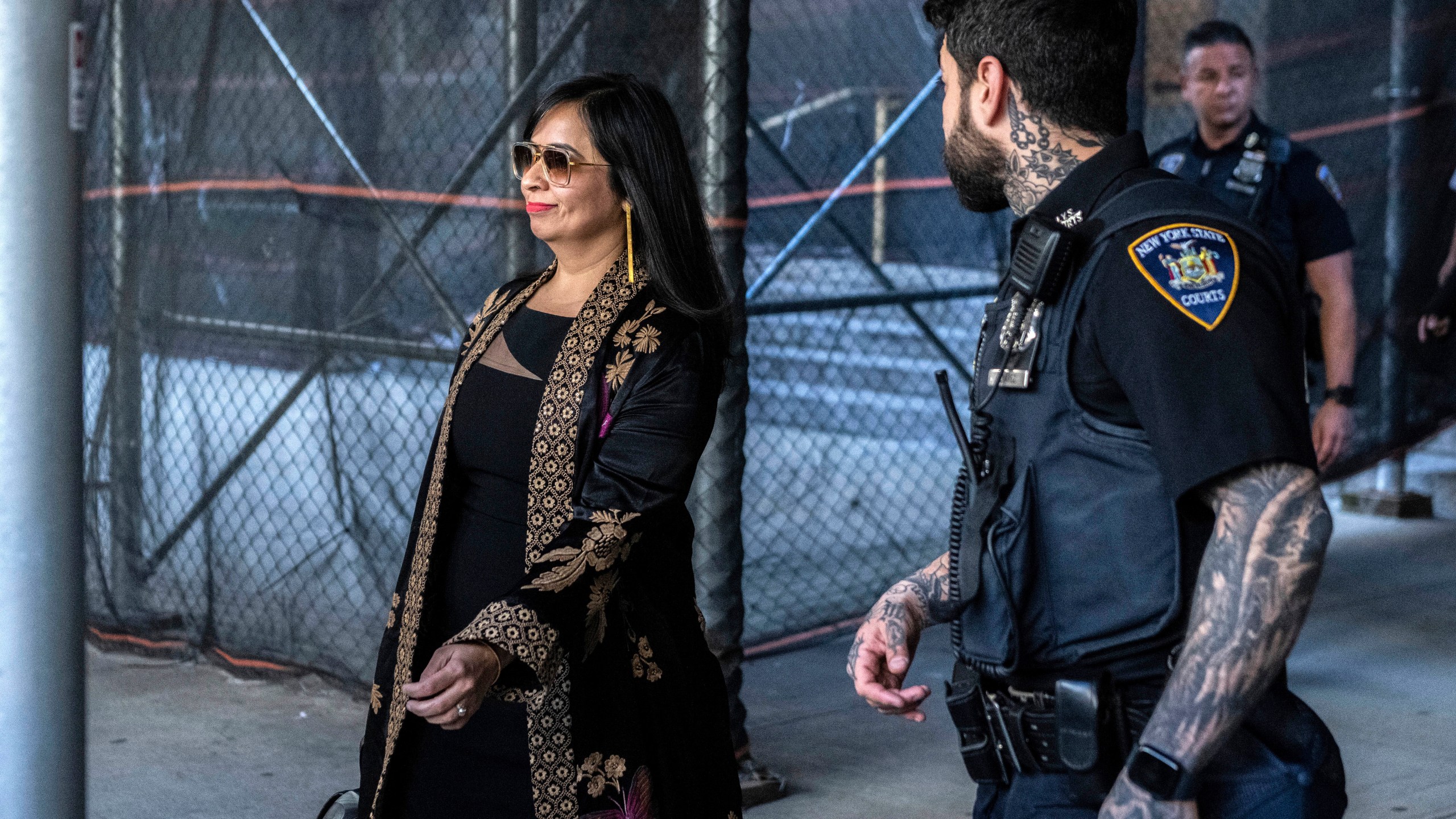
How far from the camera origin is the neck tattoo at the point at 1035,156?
1723mm

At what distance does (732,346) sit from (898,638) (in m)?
1.99

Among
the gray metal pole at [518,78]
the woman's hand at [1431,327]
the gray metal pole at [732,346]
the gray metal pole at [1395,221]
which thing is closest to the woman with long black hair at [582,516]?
the gray metal pole at [732,346]

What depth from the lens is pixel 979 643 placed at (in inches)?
67.1

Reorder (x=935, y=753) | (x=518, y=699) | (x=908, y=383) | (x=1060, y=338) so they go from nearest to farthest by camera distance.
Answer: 1. (x=1060, y=338)
2. (x=518, y=699)
3. (x=935, y=753)
4. (x=908, y=383)

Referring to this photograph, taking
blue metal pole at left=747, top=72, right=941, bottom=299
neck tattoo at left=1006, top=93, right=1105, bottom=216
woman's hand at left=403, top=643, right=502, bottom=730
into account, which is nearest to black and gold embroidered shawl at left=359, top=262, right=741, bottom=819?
woman's hand at left=403, top=643, right=502, bottom=730

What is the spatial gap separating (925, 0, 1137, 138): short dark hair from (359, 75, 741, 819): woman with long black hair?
83cm

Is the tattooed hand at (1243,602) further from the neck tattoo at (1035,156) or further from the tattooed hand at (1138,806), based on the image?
the neck tattoo at (1035,156)

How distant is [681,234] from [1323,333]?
2.90 meters

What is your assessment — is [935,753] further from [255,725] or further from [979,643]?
[979,643]

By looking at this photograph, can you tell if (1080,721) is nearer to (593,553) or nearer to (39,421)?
(593,553)

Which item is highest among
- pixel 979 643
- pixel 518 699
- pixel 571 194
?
pixel 571 194

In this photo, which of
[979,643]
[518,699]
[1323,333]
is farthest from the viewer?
[1323,333]

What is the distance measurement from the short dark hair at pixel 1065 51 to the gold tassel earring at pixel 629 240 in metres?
0.87

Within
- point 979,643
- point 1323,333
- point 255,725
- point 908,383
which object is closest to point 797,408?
point 908,383
